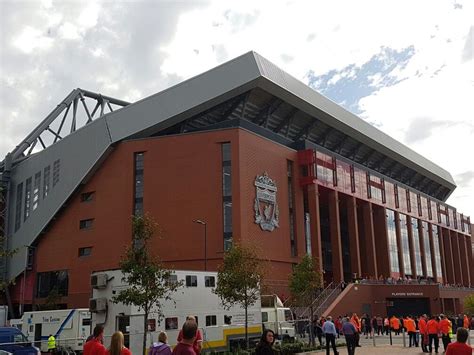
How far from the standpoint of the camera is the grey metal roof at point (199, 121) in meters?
54.7

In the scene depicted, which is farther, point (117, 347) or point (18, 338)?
point (18, 338)

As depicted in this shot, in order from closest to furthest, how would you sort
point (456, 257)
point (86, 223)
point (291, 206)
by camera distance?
point (291, 206) → point (86, 223) → point (456, 257)

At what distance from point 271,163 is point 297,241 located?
26.5 ft

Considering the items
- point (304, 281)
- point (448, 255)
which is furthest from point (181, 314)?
point (448, 255)

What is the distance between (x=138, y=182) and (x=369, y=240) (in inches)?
1173

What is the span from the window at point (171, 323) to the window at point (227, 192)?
23852 millimetres

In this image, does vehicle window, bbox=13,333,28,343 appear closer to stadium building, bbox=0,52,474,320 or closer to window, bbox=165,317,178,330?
window, bbox=165,317,178,330

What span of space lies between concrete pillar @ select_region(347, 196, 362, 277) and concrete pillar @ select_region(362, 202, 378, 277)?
9.01 ft

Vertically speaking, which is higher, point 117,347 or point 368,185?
point 368,185

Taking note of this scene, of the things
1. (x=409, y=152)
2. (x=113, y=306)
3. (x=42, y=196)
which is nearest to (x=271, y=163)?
(x=42, y=196)

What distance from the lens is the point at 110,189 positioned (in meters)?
56.3

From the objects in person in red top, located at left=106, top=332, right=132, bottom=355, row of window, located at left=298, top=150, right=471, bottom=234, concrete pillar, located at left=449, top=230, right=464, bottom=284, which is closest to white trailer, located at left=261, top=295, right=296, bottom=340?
person in red top, located at left=106, top=332, right=132, bottom=355

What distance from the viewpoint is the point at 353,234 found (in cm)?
6600

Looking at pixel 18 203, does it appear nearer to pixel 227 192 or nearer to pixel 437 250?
pixel 227 192
